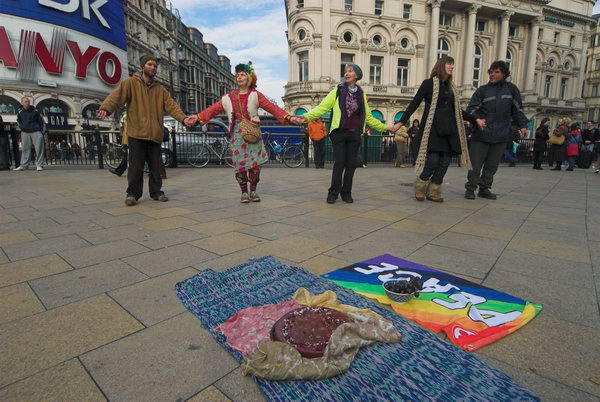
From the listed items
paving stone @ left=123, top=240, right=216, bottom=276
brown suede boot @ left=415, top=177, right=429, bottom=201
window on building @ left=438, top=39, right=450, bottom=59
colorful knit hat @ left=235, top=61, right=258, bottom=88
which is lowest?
paving stone @ left=123, top=240, right=216, bottom=276

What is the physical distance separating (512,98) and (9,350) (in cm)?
676

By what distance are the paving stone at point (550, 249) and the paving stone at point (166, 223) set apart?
358 centimetres

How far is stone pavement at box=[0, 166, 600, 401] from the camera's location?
1441 mm

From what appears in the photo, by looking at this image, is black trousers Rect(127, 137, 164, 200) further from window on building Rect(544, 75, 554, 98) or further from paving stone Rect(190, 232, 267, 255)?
window on building Rect(544, 75, 554, 98)

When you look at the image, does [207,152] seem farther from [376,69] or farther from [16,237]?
[376,69]

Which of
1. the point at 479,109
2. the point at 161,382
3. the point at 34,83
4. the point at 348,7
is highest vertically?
the point at 348,7

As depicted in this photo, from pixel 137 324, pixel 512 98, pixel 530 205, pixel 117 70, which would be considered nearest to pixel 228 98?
pixel 137 324

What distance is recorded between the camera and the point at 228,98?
503 cm

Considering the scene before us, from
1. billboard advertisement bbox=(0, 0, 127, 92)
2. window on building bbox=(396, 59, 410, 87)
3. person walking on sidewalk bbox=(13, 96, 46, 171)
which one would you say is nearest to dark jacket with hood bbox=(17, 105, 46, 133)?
person walking on sidewalk bbox=(13, 96, 46, 171)

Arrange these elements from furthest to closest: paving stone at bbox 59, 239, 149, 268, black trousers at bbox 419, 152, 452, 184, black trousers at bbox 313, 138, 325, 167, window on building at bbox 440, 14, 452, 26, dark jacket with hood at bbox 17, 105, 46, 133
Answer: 1. window on building at bbox 440, 14, 452, 26
2. black trousers at bbox 313, 138, 325, 167
3. dark jacket with hood at bbox 17, 105, 46, 133
4. black trousers at bbox 419, 152, 452, 184
5. paving stone at bbox 59, 239, 149, 268

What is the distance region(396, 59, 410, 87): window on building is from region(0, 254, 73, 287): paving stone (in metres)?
36.4

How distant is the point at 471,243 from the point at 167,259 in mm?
2922

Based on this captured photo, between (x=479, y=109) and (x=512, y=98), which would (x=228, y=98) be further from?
(x=512, y=98)

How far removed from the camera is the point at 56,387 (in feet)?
4.48
